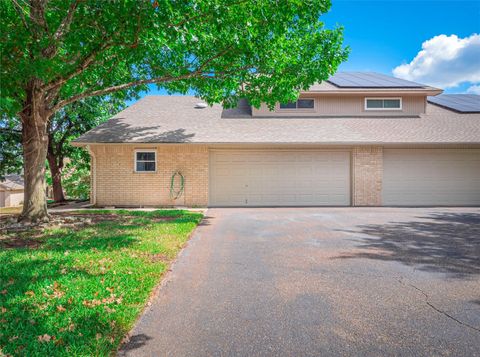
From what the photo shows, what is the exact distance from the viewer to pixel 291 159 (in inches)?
530

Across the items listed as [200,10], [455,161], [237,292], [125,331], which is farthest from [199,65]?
[455,161]

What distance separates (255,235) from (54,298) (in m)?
4.69

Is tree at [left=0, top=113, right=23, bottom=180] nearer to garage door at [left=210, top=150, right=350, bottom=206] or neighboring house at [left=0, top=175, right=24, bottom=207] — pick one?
garage door at [left=210, top=150, right=350, bottom=206]

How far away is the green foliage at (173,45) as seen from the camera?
593 cm

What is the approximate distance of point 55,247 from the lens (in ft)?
18.5

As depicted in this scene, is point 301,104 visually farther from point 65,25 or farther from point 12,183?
point 12,183

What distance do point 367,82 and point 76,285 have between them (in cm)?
1696

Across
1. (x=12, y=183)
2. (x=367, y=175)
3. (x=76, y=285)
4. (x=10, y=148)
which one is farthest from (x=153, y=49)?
(x=12, y=183)

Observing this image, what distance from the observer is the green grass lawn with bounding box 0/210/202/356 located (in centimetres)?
253

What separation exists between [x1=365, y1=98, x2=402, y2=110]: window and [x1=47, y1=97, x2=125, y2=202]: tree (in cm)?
1496

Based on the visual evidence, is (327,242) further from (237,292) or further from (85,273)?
(85,273)

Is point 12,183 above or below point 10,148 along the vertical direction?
below

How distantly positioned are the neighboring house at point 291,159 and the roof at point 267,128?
5 centimetres

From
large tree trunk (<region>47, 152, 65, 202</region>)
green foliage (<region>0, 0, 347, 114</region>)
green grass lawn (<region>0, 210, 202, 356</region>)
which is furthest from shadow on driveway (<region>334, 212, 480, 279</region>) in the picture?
large tree trunk (<region>47, 152, 65, 202</region>)
